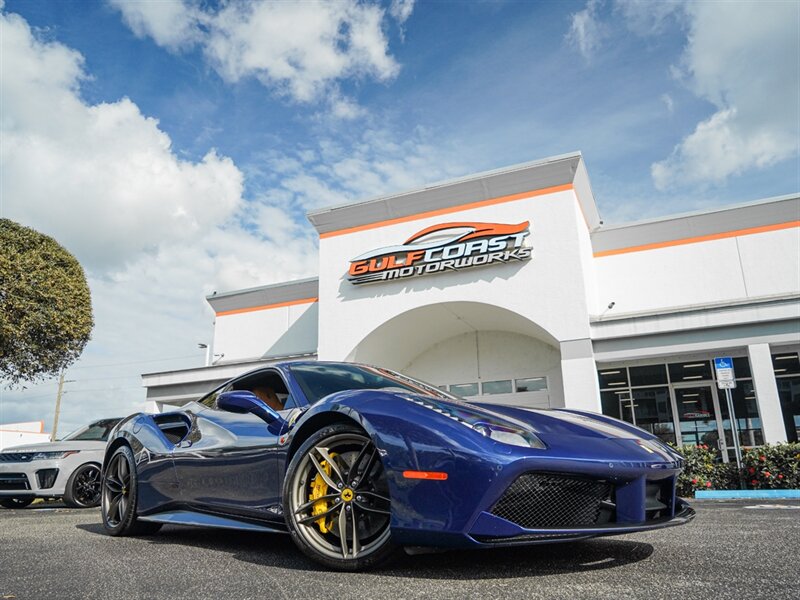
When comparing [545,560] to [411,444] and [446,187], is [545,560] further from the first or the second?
[446,187]

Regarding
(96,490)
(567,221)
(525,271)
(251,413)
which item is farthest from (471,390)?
(251,413)

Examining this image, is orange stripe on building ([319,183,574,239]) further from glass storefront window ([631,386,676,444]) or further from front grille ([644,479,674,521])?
front grille ([644,479,674,521])

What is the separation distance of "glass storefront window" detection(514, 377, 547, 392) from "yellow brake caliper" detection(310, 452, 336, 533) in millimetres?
13786

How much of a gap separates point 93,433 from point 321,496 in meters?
7.73

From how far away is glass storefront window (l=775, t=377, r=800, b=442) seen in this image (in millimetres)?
14156

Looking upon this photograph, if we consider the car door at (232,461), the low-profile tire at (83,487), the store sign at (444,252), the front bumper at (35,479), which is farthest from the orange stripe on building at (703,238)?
the car door at (232,461)

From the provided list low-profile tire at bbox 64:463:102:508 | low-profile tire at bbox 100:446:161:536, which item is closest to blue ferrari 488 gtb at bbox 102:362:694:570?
low-profile tire at bbox 100:446:161:536

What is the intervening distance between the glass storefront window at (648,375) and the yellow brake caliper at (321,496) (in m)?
13.3

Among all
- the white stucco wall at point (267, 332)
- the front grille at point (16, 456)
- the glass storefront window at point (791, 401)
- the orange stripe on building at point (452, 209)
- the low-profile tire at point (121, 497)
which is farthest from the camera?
the white stucco wall at point (267, 332)

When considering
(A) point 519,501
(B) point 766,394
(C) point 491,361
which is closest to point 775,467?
(B) point 766,394

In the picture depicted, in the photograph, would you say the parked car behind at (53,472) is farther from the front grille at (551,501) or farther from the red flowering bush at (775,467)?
the red flowering bush at (775,467)

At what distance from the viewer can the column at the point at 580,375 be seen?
12.8m

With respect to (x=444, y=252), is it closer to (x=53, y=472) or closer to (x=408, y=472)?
(x=53, y=472)

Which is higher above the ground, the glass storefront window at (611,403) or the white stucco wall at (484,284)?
the white stucco wall at (484,284)
